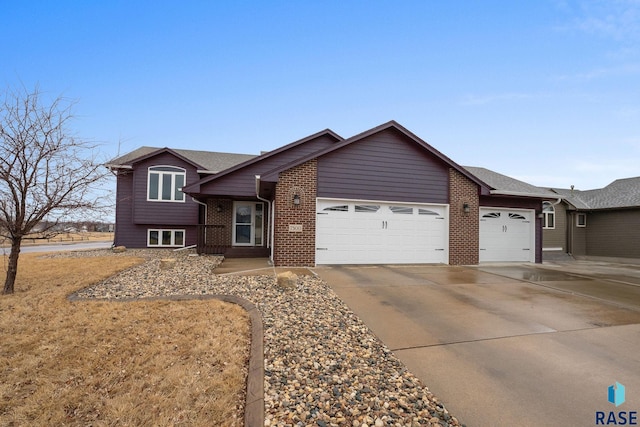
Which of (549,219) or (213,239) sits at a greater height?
(549,219)

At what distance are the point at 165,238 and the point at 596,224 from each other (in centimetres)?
2491

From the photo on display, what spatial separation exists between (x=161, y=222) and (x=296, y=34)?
11057mm

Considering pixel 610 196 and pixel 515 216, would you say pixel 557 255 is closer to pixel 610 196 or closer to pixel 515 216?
pixel 610 196

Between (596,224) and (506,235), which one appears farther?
(596,224)

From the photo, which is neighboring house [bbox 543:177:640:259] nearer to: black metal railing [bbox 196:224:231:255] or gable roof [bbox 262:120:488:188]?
gable roof [bbox 262:120:488:188]

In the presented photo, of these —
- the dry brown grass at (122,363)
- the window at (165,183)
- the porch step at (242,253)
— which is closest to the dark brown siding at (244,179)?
the porch step at (242,253)

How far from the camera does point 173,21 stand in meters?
10.8

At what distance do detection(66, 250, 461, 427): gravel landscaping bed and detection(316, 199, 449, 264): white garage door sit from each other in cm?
383

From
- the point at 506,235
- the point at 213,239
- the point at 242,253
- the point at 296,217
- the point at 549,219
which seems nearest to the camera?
the point at 296,217

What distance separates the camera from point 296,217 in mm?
8680

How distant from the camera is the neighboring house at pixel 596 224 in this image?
1509 centimetres

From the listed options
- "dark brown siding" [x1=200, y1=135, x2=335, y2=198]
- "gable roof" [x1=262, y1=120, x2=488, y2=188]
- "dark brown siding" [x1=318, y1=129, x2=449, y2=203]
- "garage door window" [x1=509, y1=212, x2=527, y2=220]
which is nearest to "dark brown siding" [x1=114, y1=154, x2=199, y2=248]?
"dark brown siding" [x1=200, y1=135, x2=335, y2=198]

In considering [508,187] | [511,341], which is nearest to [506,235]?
[508,187]

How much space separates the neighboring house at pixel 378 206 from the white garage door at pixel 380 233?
0.03m
